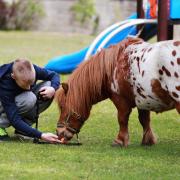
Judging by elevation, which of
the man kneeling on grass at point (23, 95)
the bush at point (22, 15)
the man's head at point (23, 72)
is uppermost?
the man's head at point (23, 72)

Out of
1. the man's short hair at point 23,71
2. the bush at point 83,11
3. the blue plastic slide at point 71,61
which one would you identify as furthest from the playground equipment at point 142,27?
the bush at point 83,11

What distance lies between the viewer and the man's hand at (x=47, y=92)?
651cm

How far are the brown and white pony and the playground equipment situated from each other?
358cm

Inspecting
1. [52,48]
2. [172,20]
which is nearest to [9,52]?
[52,48]

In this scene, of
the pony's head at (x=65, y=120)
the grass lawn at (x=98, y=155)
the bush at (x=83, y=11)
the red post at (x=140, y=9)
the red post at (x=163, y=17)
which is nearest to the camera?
the grass lawn at (x=98, y=155)

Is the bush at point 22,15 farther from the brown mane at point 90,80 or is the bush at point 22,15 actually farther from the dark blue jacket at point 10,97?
the brown mane at point 90,80

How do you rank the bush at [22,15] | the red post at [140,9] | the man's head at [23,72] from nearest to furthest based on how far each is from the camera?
the man's head at [23,72], the red post at [140,9], the bush at [22,15]

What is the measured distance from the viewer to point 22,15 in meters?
27.6

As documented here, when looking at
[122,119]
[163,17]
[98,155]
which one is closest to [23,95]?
[122,119]

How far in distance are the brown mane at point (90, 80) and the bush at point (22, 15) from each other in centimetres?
2100

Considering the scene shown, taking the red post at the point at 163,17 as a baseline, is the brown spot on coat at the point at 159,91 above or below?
below

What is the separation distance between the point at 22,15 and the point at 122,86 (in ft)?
71.8

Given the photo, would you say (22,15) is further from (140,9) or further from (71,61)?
(140,9)

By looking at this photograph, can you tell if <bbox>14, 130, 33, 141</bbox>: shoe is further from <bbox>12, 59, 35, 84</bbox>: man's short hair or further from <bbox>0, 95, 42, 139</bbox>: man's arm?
<bbox>12, 59, 35, 84</bbox>: man's short hair
